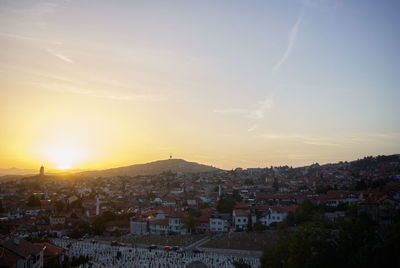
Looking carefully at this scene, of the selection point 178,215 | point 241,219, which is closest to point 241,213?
point 241,219

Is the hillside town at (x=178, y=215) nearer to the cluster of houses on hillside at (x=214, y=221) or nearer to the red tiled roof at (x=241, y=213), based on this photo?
the cluster of houses on hillside at (x=214, y=221)

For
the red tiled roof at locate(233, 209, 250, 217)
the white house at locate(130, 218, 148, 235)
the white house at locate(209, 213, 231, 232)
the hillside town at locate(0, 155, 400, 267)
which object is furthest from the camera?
the white house at locate(130, 218, 148, 235)

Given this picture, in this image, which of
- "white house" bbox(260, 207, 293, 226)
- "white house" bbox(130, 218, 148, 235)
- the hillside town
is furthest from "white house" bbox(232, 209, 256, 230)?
"white house" bbox(130, 218, 148, 235)

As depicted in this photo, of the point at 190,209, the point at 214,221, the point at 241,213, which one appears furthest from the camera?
the point at 190,209

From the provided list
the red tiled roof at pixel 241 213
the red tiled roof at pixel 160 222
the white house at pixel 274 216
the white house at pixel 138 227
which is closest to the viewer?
the white house at pixel 274 216

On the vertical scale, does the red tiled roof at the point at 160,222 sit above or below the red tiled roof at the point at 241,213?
below

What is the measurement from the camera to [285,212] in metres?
45.0

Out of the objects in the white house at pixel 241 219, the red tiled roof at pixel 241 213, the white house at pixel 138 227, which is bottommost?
the white house at pixel 138 227

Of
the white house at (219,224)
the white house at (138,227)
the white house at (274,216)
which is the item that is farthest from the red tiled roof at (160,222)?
the white house at (274,216)

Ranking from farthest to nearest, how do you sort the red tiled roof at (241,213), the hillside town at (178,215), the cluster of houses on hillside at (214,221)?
the red tiled roof at (241,213) < the cluster of houses on hillside at (214,221) < the hillside town at (178,215)

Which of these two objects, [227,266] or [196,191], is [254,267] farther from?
[196,191]

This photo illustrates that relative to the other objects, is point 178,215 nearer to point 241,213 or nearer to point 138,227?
point 138,227

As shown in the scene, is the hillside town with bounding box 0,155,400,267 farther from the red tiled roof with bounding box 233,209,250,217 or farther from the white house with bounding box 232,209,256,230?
the red tiled roof with bounding box 233,209,250,217

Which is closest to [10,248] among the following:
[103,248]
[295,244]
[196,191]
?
[295,244]
